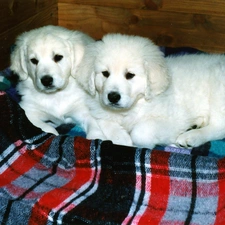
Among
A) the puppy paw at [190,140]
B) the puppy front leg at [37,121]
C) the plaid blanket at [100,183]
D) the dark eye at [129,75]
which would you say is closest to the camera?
the plaid blanket at [100,183]

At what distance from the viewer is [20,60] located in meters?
3.51

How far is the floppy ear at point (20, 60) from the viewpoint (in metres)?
3.45

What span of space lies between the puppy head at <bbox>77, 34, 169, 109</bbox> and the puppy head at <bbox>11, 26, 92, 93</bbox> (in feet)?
0.86

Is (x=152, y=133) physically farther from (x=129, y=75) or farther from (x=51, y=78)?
(x=51, y=78)

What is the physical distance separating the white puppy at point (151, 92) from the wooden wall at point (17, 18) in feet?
3.49

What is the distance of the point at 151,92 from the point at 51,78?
755mm

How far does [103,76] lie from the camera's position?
312cm

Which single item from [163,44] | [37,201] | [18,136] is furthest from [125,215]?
[163,44]

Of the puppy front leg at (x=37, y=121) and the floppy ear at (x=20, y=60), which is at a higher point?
the floppy ear at (x=20, y=60)

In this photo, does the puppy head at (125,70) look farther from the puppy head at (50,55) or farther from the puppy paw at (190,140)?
the puppy paw at (190,140)

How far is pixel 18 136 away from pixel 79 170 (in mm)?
474

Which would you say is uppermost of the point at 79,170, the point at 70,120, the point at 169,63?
the point at 169,63

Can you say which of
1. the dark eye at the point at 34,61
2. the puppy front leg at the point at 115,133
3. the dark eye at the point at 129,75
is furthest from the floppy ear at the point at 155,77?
the dark eye at the point at 34,61

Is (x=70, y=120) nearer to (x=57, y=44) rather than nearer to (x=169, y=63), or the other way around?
(x=57, y=44)
